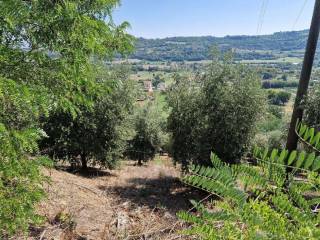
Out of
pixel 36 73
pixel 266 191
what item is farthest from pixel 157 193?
pixel 266 191

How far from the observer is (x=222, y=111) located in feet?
55.1

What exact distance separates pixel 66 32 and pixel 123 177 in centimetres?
1444

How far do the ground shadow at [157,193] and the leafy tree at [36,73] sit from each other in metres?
8.25

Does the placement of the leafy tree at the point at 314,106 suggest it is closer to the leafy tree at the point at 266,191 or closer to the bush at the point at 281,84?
the leafy tree at the point at 266,191

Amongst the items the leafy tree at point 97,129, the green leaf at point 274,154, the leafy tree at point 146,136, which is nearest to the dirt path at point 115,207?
the leafy tree at point 97,129

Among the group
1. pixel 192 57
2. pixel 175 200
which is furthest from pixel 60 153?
pixel 192 57

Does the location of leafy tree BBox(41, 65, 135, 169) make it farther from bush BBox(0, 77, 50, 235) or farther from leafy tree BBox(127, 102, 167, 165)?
bush BBox(0, 77, 50, 235)

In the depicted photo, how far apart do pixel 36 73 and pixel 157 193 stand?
36.3 ft

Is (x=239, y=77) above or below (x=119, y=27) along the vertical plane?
below

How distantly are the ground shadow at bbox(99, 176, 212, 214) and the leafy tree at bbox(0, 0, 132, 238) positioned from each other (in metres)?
8.25

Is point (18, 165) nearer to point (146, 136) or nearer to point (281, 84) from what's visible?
point (146, 136)

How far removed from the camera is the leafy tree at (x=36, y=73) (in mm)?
4625

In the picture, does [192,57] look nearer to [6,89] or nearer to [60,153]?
[60,153]

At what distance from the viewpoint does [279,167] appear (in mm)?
1244
